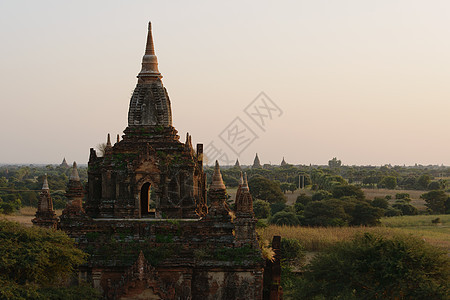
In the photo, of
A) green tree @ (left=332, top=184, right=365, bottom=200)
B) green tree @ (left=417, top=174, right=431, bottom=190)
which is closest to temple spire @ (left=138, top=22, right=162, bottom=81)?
green tree @ (left=332, top=184, right=365, bottom=200)

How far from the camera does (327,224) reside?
57.5 metres

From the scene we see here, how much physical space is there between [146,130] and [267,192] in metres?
64.3

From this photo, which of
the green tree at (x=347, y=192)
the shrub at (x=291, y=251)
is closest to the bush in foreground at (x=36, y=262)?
the shrub at (x=291, y=251)

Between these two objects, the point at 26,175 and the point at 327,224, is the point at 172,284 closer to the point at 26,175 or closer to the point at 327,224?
the point at 327,224

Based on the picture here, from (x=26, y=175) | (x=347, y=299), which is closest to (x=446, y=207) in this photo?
(x=347, y=299)

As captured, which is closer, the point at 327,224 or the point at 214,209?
the point at 214,209

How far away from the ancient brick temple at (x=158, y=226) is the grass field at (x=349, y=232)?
19.0 meters

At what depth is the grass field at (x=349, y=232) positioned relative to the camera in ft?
151

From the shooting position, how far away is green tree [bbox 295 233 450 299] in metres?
18.9

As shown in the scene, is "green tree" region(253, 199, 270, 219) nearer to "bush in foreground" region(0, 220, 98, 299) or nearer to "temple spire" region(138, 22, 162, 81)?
"temple spire" region(138, 22, 162, 81)

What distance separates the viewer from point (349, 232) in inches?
1991

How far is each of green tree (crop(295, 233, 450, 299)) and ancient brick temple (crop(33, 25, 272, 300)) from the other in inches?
169

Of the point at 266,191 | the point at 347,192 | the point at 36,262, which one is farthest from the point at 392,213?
the point at 36,262

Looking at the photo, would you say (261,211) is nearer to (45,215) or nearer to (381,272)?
(381,272)
